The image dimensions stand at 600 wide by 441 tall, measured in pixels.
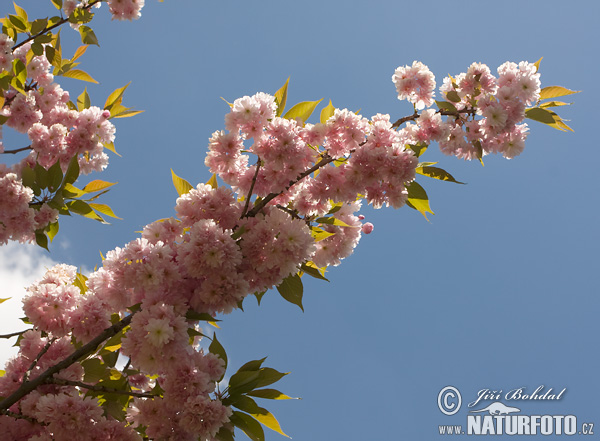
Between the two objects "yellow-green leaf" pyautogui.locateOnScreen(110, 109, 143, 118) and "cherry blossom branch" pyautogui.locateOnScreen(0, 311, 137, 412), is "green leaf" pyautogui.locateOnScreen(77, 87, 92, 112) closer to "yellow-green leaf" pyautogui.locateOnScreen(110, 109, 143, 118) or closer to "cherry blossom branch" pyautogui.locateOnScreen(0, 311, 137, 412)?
"yellow-green leaf" pyautogui.locateOnScreen(110, 109, 143, 118)

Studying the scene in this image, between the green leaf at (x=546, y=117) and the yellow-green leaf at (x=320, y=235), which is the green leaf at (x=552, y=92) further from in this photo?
the yellow-green leaf at (x=320, y=235)

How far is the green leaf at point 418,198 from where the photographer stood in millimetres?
2512

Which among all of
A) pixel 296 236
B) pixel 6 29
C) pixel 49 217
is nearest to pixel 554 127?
pixel 296 236

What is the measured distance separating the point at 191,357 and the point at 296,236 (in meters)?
0.68

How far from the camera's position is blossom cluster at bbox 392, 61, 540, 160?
261 cm

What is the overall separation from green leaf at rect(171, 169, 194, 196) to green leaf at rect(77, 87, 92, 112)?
5.67 feet

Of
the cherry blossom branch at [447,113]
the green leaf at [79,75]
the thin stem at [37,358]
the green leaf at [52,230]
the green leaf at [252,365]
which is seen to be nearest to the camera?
the thin stem at [37,358]

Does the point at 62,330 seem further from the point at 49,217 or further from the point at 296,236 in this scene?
the point at 296,236

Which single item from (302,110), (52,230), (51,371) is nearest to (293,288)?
(302,110)

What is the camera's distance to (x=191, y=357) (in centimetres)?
205

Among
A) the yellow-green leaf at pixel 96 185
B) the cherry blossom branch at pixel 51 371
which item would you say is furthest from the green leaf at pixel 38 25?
the cherry blossom branch at pixel 51 371

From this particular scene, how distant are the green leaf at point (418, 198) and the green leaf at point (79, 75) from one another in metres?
2.82

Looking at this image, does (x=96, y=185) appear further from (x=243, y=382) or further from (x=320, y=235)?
(x=243, y=382)

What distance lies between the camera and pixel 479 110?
8.71 ft
